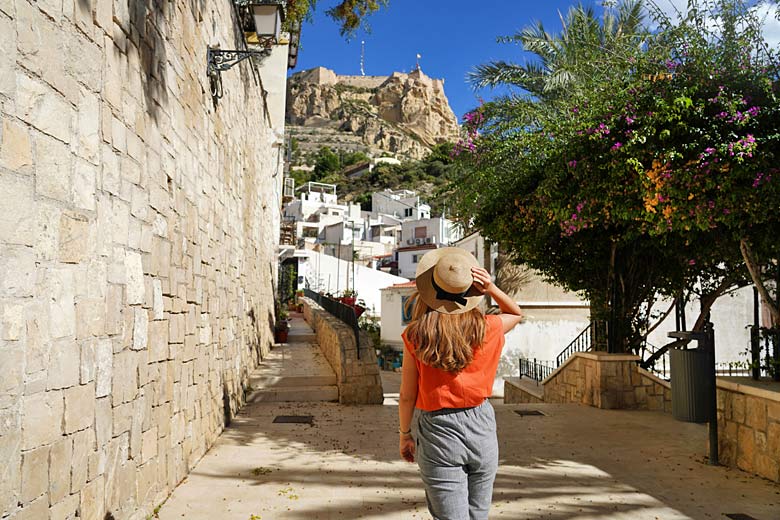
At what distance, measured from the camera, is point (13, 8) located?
224cm

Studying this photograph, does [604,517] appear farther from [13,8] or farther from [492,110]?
[492,110]

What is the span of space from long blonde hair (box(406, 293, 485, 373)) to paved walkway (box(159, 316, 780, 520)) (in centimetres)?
185

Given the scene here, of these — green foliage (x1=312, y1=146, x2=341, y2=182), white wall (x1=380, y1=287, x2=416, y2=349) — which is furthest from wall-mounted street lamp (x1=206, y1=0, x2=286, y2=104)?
green foliage (x1=312, y1=146, x2=341, y2=182)

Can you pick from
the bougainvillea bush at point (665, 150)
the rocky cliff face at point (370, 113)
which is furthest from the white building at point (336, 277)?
the rocky cliff face at point (370, 113)

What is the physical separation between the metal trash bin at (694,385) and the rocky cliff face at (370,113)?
320 feet

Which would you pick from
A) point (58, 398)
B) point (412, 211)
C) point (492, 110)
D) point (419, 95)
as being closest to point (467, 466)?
point (58, 398)

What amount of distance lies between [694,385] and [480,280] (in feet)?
11.1

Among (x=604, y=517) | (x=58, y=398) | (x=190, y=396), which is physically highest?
(x=58, y=398)

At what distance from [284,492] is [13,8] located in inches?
138

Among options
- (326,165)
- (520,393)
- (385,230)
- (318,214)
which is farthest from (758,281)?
(326,165)

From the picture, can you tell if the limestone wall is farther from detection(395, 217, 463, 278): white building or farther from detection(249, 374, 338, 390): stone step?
detection(395, 217, 463, 278): white building

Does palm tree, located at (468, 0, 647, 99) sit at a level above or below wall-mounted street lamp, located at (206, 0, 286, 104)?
above

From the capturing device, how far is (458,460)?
2508mm

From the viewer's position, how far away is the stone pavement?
4.04 meters
